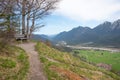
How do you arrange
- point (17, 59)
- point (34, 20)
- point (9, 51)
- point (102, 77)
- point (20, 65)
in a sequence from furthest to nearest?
1. point (34, 20)
2. point (102, 77)
3. point (9, 51)
4. point (17, 59)
5. point (20, 65)

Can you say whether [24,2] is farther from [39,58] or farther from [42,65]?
[42,65]

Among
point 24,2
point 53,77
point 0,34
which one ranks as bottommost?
point 53,77

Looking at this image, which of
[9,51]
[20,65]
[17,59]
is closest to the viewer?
[20,65]

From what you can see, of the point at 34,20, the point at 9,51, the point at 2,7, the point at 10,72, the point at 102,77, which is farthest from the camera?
the point at 34,20

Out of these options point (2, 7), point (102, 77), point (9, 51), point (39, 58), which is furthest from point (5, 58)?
point (102, 77)

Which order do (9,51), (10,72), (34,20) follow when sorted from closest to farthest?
(10,72) → (9,51) → (34,20)

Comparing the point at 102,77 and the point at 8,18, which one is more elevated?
the point at 8,18

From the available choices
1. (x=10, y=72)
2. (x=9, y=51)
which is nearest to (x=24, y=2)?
(x=9, y=51)

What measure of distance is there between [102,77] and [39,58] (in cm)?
957

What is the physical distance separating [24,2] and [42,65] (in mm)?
22983

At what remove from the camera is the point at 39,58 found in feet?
93.9

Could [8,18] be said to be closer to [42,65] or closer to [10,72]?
[10,72]

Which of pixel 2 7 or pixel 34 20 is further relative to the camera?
pixel 34 20

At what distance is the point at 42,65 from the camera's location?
25.1 m
